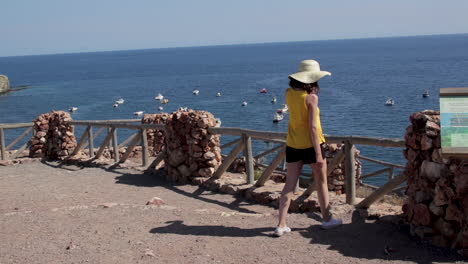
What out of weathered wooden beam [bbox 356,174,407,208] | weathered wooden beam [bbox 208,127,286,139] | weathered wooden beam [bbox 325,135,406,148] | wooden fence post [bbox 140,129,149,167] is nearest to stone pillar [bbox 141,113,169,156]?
wooden fence post [bbox 140,129,149,167]

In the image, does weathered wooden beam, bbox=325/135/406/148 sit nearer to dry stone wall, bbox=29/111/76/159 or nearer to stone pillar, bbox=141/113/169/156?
dry stone wall, bbox=29/111/76/159

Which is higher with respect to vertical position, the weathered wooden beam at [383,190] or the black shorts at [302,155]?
the black shorts at [302,155]

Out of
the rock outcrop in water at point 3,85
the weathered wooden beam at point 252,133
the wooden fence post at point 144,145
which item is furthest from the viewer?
the rock outcrop in water at point 3,85

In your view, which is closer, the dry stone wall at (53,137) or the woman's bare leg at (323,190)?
the woman's bare leg at (323,190)

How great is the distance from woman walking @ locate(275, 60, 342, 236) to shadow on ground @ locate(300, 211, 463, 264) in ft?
0.97

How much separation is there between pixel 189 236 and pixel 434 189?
276 cm

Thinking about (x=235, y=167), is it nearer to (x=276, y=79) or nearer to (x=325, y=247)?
(x=325, y=247)

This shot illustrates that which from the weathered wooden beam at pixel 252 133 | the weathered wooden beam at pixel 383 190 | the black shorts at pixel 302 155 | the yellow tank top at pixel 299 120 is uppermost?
the yellow tank top at pixel 299 120

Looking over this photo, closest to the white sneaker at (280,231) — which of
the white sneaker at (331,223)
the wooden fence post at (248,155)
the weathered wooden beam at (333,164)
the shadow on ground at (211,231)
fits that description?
the shadow on ground at (211,231)

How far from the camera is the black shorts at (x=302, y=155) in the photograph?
6.36 metres

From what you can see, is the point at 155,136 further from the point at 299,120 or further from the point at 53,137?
the point at 299,120

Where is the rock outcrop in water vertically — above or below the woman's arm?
below

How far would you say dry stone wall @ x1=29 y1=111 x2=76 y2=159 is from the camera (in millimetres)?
15883

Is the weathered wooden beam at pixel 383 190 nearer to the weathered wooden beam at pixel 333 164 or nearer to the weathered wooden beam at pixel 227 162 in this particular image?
the weathered wooden beam at pixel 333 164
